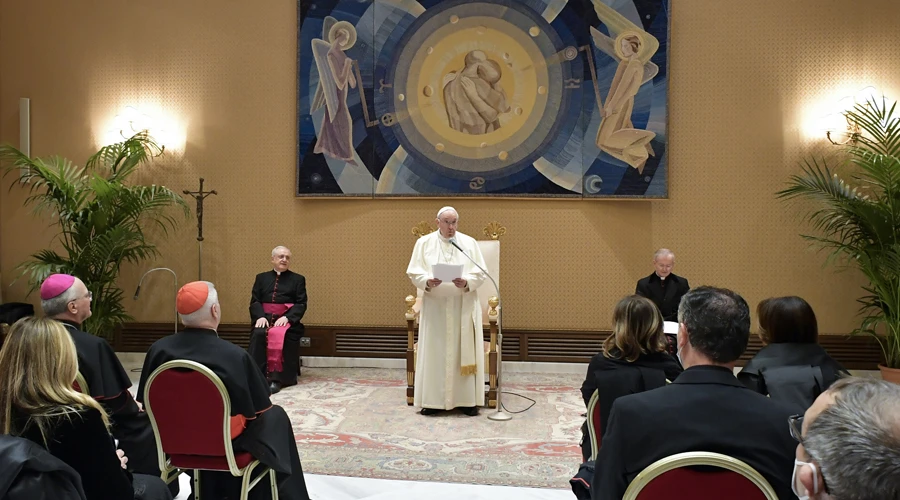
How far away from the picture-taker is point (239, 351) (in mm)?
3264

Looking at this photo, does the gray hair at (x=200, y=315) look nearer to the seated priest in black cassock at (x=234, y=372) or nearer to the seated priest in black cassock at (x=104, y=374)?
the seated priest in black cassock at (x=234, y=372)

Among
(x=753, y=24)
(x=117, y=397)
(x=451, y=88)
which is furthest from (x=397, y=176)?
(x=117, y=397)

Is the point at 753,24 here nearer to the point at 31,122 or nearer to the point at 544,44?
the point at 544,44

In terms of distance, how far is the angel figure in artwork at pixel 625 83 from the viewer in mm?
7516

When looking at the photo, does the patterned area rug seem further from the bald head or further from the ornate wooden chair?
the bald head

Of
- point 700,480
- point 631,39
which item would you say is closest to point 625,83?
point 631,39

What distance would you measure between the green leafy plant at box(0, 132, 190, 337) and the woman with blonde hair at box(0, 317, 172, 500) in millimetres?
5521

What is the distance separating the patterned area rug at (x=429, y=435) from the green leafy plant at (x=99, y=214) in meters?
2.45

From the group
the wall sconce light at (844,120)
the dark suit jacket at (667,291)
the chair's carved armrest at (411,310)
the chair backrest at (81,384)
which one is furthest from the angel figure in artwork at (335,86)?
the wall sconce light at (844,120)

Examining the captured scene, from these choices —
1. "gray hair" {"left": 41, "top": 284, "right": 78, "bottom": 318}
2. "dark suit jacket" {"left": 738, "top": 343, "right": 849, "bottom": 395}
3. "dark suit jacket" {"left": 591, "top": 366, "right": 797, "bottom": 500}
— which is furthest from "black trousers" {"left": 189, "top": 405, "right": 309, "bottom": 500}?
"dark suit jacket" {"left": 738, "top": 343, "right": 849, "bottom": 395}

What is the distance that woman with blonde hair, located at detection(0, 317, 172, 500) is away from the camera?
7.11 feet

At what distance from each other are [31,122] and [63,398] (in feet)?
24.8

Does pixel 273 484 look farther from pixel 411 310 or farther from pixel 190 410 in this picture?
pixel 411 310

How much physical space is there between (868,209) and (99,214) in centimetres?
769
